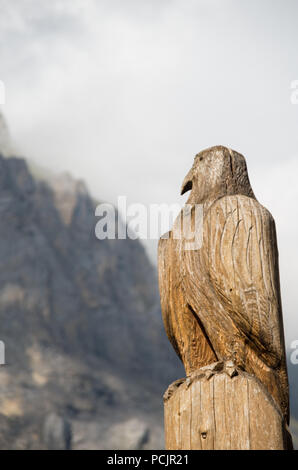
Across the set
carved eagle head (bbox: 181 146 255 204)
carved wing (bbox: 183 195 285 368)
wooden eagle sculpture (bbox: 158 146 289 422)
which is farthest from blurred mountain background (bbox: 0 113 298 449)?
carved wing (bbox: 183 195 285 368)

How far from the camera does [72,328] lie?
4478cm

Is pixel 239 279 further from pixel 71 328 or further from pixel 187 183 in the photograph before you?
pixel 71 328

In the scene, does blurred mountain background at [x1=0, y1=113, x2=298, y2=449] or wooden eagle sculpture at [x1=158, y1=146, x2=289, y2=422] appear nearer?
wooden eagle sculpture at [x1=158, y1=146, x2=289, y2=422]

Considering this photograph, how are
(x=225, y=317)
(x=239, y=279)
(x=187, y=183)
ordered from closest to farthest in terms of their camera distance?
(x=239, y=279)
(x=225, y=317)
(x=187, y=183)

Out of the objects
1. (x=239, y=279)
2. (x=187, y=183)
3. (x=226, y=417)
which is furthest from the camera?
(x=187, y=183)

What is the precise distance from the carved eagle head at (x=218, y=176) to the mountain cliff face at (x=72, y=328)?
32.8 m

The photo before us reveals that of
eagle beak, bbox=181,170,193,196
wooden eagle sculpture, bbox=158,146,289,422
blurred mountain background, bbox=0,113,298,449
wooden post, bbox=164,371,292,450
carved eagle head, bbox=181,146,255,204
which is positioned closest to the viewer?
wooden post, bbox=164,371,292,450

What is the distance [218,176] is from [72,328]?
4201 cm

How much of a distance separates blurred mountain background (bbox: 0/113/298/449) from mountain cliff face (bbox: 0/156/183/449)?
9 centimetres

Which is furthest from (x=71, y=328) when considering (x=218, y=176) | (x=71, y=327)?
(x=218, y=176)

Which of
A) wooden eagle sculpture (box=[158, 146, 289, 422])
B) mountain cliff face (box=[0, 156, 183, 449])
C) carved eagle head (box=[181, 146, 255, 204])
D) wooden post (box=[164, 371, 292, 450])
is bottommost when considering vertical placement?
wooden post (box=[164, 371, 292, 450])

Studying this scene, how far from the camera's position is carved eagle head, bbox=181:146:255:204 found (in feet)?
14.0

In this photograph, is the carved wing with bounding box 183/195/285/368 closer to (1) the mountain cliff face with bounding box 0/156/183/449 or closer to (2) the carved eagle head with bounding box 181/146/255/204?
(2) the carved eagle head with bounding box 181/146/255/204

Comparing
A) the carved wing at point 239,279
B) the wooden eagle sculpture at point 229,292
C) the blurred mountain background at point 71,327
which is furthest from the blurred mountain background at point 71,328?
the carved wing at point 239,279
